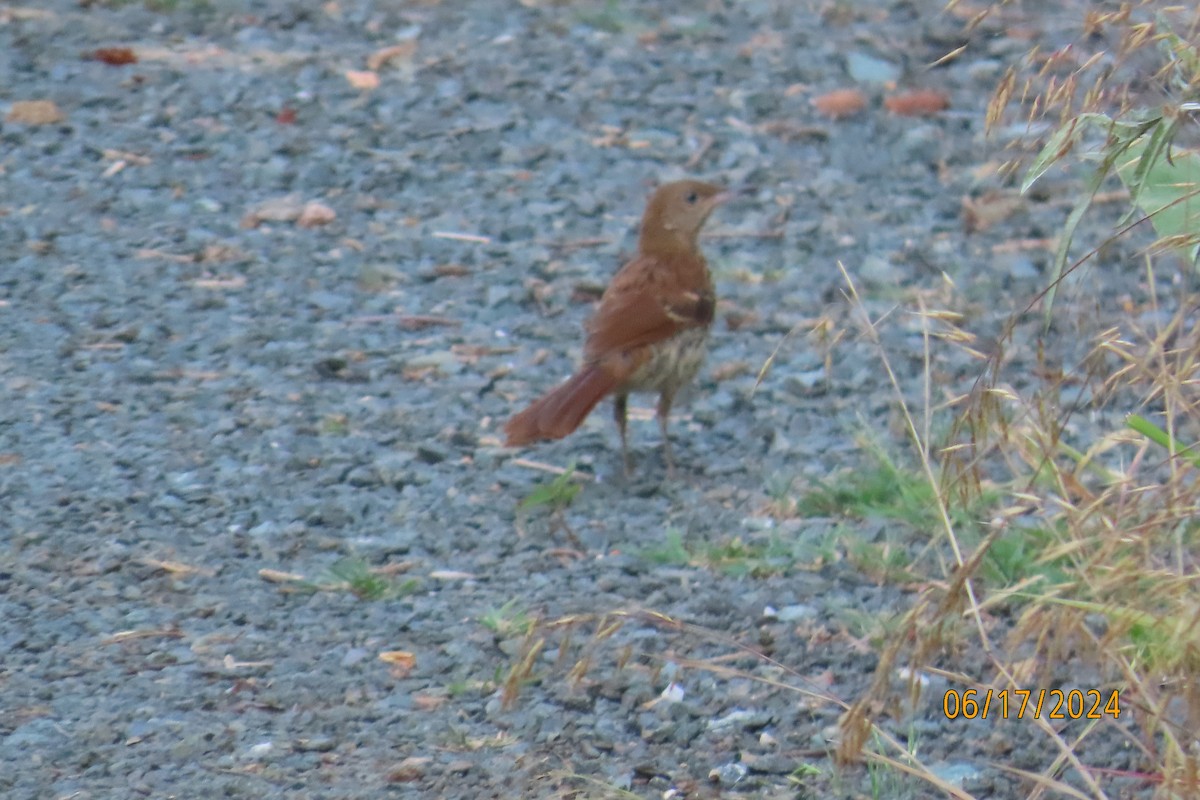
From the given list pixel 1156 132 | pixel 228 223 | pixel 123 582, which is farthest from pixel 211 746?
pixel 228 223

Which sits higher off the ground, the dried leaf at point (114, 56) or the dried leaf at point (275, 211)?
the dried leaf at point (114, 56)

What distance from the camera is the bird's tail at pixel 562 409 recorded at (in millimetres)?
4828

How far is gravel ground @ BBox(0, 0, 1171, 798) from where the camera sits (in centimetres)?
357

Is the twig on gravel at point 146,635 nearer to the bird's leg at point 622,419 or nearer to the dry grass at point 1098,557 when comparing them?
the dry grass at point 1098,557

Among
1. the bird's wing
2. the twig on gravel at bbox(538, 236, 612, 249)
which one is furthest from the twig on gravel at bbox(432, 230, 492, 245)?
the bird's wing

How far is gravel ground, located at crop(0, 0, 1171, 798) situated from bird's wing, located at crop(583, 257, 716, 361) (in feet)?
1.25

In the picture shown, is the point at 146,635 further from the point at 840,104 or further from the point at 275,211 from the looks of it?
the point at 840,104

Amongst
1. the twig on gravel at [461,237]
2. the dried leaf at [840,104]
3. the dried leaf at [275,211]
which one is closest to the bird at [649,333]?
the twig on gravel at [461,237]

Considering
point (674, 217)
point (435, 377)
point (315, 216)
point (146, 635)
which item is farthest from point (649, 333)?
point (315, 216)

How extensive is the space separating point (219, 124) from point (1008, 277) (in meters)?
3.39

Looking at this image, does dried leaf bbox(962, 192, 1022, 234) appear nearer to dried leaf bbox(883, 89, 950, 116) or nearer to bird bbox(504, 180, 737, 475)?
dried leaf bbox(883, 89, 950, 116)

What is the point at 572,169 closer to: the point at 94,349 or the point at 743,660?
the point at 94,349

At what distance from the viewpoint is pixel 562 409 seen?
16.1 ft

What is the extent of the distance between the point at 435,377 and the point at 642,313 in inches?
30.3
